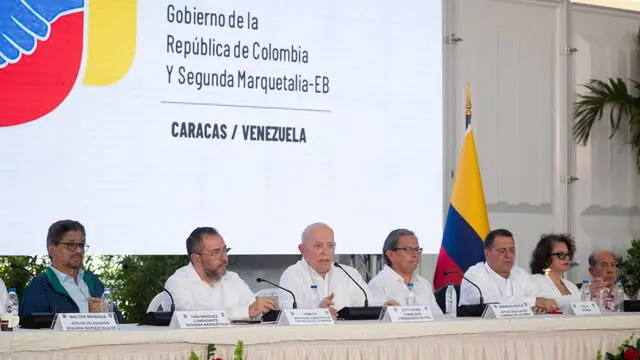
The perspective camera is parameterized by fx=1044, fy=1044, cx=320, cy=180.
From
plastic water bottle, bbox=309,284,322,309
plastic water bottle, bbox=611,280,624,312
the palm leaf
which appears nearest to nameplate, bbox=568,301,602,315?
plastic water bottle, bbox=611,280,624,312

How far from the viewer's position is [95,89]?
600cm

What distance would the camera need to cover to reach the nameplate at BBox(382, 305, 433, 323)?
4453 mm

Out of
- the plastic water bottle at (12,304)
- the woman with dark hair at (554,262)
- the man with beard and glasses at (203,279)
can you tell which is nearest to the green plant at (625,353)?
the woman with dark hair at (554,262)

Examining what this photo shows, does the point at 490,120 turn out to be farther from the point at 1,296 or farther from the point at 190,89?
the point at 1,296

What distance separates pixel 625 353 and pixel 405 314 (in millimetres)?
1051

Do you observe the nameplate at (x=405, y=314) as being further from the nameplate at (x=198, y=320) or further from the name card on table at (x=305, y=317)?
the nameplate at (x=198, y=320)

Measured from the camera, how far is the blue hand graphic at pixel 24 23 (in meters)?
5.77

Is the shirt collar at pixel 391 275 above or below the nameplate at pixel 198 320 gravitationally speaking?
above

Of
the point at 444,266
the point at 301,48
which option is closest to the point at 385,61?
the point at 301,48

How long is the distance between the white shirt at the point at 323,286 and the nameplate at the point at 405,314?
847 millimetres

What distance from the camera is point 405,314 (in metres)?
4.50

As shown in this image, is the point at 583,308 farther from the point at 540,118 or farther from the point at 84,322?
the point at 540,118

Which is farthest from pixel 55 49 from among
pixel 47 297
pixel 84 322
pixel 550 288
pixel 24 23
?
pixel 550 288

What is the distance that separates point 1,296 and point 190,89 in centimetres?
198
